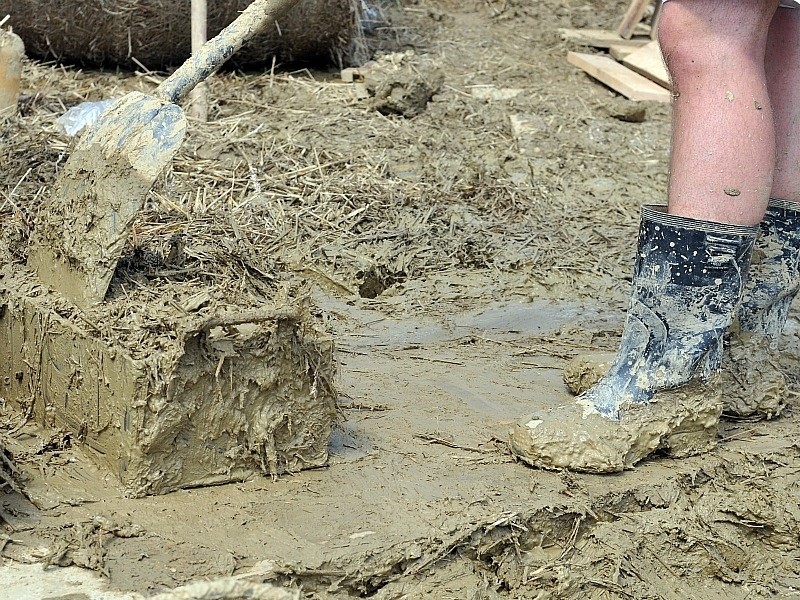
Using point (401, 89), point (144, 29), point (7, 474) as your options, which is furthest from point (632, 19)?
point (7, 474)

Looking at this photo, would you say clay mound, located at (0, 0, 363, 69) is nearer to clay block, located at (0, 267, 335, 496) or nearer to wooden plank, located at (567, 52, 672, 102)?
wooden plank, located at (567, 52, 672, 102)

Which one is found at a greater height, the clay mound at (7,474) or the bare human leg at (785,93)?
the bare human leg at (785,93)

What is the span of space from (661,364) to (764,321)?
47 cm

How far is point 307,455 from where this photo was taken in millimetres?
2166

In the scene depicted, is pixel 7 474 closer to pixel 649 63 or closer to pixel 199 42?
pixel 199 42

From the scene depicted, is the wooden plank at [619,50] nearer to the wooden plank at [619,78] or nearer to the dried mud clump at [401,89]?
the wooden plank at [619,78]

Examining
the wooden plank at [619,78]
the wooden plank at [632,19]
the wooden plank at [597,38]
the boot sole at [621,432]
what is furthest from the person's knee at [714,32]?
the wooden plank at [632,19]

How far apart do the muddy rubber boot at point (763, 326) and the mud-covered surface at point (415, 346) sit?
→ 0.25 feet

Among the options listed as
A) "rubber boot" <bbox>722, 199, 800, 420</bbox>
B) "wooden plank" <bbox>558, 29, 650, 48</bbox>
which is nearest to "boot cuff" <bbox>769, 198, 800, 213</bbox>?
"rubber boot" <bbox>722, 199, 800, 420</bbox>

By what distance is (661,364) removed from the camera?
227 centimetres

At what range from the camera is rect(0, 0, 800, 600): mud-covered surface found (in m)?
1.91

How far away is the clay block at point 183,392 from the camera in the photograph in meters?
1.95

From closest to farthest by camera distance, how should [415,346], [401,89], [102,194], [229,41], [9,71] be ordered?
[102,194]
[229,41]
[415,346]
[9,71]
[401,89]

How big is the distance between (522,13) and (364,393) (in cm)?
587
